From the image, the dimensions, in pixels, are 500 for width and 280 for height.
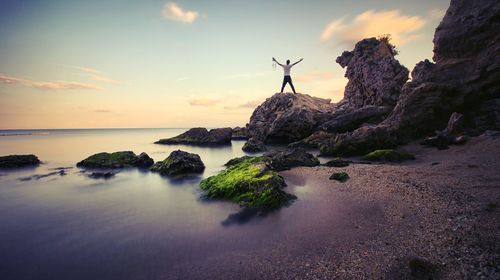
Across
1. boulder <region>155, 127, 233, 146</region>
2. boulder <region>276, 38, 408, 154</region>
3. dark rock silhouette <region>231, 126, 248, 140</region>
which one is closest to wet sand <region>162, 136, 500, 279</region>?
boulder <region>276, 38, 408, 154</region>

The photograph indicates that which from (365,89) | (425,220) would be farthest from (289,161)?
(365,89)

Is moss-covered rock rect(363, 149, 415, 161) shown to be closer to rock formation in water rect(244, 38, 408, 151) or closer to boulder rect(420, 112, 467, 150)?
boulder rect(420, 112, 467, 150)

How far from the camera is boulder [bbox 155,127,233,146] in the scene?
5150cm

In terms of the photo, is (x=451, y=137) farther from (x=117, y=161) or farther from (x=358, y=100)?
(x=117, y=161)

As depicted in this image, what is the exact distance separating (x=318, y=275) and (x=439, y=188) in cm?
748

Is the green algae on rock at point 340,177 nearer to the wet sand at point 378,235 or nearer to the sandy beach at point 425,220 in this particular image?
the sandy beach at point 425,220

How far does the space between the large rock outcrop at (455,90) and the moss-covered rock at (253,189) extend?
1300 cm

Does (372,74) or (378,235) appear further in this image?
(372,74)

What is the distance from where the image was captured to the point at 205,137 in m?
53.7

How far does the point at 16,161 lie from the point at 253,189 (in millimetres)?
25366

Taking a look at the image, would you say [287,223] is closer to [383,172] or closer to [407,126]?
[383,172]

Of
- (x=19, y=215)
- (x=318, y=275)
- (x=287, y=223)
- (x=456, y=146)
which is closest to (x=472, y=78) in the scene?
(x=456, y=146)

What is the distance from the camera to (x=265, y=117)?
172 feet

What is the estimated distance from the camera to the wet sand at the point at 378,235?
541 cm
